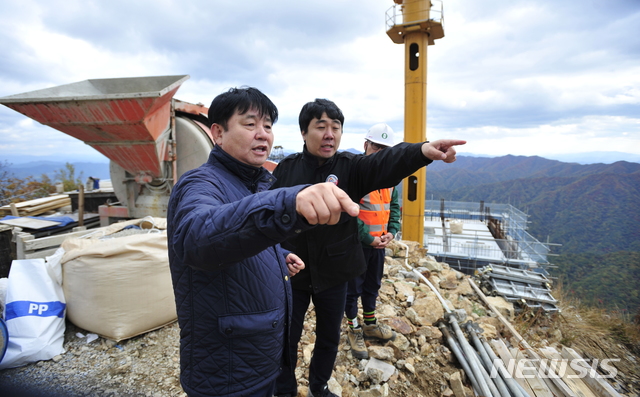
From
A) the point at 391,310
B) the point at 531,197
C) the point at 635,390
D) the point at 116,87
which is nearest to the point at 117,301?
the point at 391,310

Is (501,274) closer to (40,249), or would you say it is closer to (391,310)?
(391,310)

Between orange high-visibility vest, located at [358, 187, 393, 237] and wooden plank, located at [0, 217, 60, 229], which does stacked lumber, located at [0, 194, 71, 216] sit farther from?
orange high-visibility vest, located at [358, 187, 393, 237]

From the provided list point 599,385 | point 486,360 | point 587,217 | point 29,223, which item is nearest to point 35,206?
point 29,223

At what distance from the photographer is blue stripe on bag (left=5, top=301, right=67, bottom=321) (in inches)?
85.2

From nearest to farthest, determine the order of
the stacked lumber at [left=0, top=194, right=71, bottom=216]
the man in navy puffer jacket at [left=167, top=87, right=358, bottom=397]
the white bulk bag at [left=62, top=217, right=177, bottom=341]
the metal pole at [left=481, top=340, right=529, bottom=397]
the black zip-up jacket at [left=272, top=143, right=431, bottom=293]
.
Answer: the man in navy puffer jacket at [left=167, top=87, right=358, bottom=397]
the black zip-up jacket at [left=272, top=143, right=431, bottom=293]
the metal pole at [left=481, top=340, right=529, bottom=397]
the white bulk bag at [left=62, top=217, right=177, bottom=341]
the stacked lumber at [left=0, top=194, right=71, bottom=216]

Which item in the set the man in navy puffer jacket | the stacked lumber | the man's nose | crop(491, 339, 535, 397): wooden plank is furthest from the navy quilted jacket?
the stacked lumber

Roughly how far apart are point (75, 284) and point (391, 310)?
2.58 meters

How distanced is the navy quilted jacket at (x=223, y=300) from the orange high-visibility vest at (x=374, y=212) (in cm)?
144

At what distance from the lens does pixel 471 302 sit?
3.90 m

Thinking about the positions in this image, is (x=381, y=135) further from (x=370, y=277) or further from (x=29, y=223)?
(x=29, y=223)

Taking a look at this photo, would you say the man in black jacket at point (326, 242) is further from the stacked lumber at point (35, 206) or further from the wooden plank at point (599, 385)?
the stacked lumber at point (35, 206)

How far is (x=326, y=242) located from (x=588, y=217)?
4613 cm

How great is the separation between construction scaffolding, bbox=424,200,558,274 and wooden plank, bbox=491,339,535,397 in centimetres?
772

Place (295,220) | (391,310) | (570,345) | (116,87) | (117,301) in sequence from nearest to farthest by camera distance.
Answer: (295,220), (117,301), (391,310), (570,345), (116,87)
